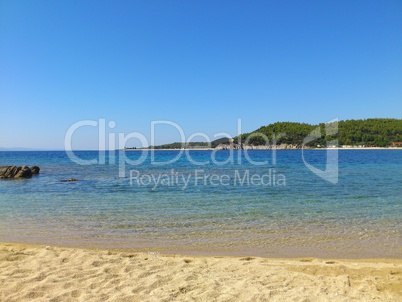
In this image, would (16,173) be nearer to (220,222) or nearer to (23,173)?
(23,173)

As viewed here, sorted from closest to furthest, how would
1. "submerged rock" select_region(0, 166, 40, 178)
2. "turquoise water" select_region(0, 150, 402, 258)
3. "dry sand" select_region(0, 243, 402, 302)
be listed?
"dry sand" select_region(0, 243, 402, 302) < "turquoise water" select_region(0, 150, 402, 258) < "submerged rock" select_region(0, 166, 40, 178)

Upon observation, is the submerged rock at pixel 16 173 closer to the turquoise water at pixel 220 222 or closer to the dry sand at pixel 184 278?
the turquoise water at pixel 220 222

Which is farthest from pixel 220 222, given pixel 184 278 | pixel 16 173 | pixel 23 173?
pixel 16 173

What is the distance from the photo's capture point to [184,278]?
5680 mm

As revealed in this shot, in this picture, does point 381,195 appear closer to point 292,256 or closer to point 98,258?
point 292,256

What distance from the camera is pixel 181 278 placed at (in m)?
5.68

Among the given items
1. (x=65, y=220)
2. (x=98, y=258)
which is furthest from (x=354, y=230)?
Result: (x=65, y=220)

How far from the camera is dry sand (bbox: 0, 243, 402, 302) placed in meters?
4.91

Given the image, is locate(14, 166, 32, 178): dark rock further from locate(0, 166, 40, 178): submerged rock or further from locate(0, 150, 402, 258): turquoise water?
locate(0, 150, 402, 258): turquoise water

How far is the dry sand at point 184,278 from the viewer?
16.1ft

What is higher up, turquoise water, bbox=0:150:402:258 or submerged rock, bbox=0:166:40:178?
submerged rock, bbox=0:166:40:178

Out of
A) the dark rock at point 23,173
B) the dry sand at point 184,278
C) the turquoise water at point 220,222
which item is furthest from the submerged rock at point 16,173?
the dry sand at point 184,278

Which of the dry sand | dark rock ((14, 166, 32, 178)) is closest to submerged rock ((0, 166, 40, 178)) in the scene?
Result: dark rock ((14, 166, 32, 178))

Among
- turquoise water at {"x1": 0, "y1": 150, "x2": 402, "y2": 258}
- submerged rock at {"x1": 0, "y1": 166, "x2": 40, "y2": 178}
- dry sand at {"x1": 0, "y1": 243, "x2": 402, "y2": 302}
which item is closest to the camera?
dry sand at {"x1": 0, "y1": 243, "x2": 402, "y2": 302}
